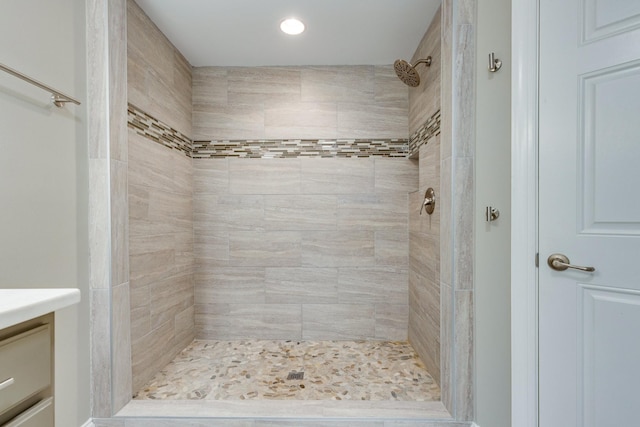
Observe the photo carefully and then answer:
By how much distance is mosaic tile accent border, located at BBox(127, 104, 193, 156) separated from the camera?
1.99 metres

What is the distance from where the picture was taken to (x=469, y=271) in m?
1.65

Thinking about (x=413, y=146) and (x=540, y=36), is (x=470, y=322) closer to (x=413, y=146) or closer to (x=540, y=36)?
(x=540, y=36)

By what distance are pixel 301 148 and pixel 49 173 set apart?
1751 mm

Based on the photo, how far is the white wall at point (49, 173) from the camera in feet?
4.07

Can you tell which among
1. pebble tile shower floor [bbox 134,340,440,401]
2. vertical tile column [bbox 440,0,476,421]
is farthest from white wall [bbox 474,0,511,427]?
pebble tile shower floor [bbox 134,340,440,401]

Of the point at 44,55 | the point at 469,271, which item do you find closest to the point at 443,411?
the point at 469,271

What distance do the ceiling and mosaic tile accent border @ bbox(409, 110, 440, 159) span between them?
641mm

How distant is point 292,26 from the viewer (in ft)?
7.30

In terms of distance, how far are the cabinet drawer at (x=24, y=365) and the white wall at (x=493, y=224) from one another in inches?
63.6

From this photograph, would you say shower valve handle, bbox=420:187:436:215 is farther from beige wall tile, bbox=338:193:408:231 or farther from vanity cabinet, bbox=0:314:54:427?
vanity cabinet, bbox=0:314:54:427

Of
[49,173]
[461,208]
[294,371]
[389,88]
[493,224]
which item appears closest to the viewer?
[49,173]

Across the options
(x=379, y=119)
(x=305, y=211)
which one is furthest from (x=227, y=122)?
(x=379, y=119)

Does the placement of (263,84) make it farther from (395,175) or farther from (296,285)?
(296,285)

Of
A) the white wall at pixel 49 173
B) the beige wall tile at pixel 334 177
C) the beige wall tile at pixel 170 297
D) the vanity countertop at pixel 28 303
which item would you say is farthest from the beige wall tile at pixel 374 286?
the vanity countertop at pixel 28 303
